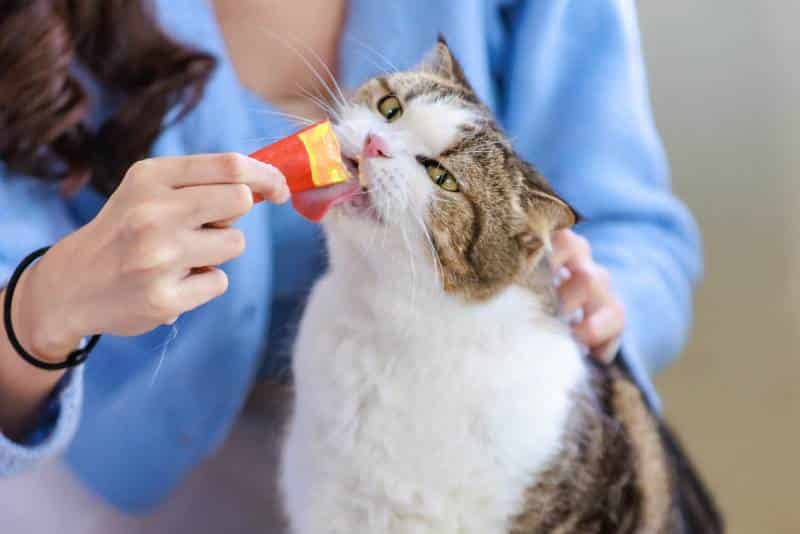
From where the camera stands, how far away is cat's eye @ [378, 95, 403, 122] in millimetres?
573

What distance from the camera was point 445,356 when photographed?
0.60 meters

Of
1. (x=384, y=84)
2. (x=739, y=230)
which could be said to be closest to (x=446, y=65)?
(x=384, y=84)

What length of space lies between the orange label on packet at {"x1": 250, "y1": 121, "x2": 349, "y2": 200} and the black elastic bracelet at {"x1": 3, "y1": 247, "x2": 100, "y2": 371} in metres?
0.18

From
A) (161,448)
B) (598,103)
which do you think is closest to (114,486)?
(161,448)

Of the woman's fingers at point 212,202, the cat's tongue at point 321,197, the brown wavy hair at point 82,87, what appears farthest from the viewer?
the brown wavy hair at point 82,87

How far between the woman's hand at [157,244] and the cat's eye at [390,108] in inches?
6.1

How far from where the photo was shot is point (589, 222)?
729 mm

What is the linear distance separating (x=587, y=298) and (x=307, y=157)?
34 centimetres

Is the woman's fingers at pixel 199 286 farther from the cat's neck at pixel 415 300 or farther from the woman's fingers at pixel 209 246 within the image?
the cat's neck at pixel 415 300

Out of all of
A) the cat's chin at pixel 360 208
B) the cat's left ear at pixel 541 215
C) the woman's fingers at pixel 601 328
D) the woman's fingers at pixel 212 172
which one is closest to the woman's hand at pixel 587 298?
the woman's fingers at pixel 601 328

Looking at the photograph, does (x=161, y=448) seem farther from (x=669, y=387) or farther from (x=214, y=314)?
(x=669, y=387)

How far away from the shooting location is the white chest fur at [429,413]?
1.91ft

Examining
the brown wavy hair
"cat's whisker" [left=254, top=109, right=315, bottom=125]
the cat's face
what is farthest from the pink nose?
the brown wavy hair

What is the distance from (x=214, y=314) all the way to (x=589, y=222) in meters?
0.36
